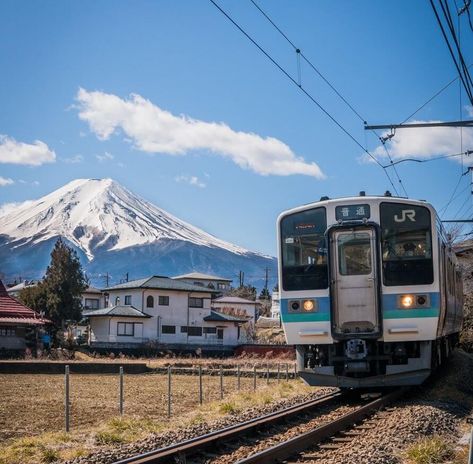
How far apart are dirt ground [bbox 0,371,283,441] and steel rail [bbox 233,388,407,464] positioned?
3992 mm

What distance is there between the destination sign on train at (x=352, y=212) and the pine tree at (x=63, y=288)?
37601 mm

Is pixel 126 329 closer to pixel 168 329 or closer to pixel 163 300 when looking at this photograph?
pixel 168 329

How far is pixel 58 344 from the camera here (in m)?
45.1

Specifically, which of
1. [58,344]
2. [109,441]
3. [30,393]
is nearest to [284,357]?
[58,344]

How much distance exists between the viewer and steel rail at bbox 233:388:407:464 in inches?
275

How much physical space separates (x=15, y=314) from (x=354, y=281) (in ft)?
107

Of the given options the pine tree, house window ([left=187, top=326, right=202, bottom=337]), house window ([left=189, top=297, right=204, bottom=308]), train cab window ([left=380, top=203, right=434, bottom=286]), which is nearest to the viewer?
train cab window ([left=380, top=203, right=434, bottom=286])

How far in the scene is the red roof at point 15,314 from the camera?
39.7 meters

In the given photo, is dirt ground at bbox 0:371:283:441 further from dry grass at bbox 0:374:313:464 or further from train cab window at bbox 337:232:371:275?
train cab window at bbox 337:232:371:275

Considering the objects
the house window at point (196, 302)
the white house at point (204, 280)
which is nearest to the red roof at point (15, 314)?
the house window at point (196, 302)

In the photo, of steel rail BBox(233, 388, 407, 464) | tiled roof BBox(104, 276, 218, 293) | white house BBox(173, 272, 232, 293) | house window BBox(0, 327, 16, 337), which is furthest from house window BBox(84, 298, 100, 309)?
steel rail BBox(233, 388, 407, 464)

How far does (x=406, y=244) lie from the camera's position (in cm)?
1162

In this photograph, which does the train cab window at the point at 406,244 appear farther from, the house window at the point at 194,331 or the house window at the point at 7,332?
the house window at the point at 194,331

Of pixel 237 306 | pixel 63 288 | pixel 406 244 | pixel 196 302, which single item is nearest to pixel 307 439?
pixel 406 244
